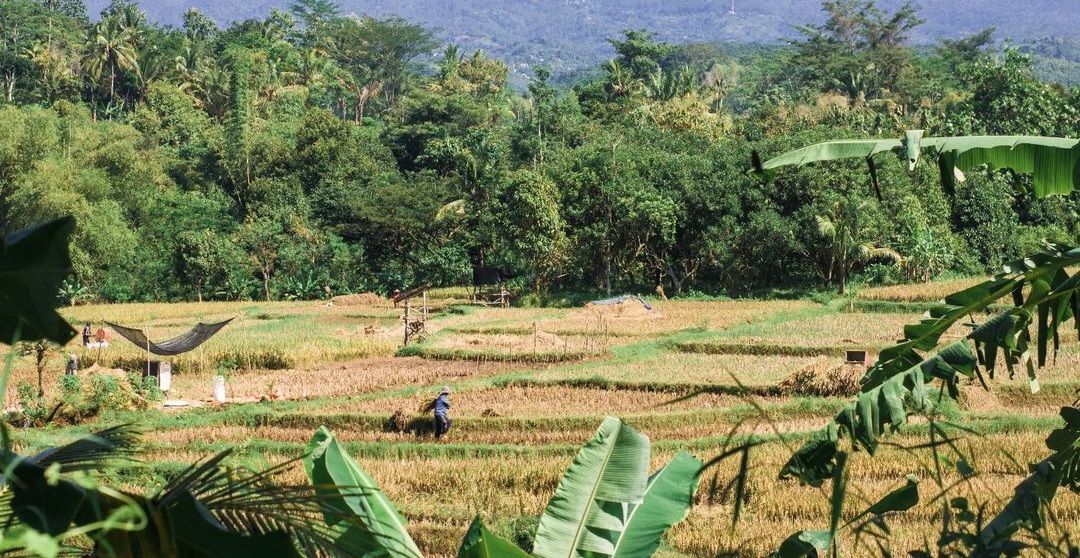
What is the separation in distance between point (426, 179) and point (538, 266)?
849 centimetres

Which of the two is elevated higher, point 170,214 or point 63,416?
point 170,214

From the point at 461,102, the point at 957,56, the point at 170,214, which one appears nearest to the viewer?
the point at 170,214

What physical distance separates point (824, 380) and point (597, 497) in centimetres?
1195

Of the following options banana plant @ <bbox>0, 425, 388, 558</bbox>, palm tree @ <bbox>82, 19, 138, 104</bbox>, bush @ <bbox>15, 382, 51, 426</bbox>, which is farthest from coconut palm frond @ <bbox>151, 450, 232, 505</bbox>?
palm tree @ <bbox>82, 19, 138, 104</bbox>

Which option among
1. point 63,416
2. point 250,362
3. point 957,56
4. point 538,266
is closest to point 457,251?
point 538,266

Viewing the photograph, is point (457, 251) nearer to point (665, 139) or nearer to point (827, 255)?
point (665, 139)

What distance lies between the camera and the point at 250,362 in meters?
19.4

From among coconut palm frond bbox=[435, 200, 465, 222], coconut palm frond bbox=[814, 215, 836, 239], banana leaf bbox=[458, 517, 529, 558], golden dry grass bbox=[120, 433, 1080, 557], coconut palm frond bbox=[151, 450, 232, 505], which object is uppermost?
coconut palm frond bbox=[435, 200, 465, 222]

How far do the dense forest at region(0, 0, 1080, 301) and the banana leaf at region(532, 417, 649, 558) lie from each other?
65.4ft

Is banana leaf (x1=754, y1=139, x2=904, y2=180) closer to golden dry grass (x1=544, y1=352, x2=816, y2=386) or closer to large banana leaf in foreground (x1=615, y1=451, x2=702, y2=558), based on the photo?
large banana leaf in foreground (x1=615, y1=451, x2=702, y2=558)

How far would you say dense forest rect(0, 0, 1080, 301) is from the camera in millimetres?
28906

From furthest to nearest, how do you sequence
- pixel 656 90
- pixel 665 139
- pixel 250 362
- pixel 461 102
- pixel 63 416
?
pixel 656 90 → pixel 461 102 → pixel 665 139 → pixel 250 362 → pixel 63 416

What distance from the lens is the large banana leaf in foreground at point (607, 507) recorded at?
3.53 metres

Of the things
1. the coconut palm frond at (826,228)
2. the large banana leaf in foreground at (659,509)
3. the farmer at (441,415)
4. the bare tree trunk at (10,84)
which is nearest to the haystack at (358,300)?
the coconut palm frond at (826,228)
